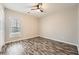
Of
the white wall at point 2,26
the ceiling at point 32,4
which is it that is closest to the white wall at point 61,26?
the ceiling at point 32,4

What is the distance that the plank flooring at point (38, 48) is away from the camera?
5.47 ft

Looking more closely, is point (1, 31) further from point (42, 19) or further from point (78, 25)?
point (78, 25)

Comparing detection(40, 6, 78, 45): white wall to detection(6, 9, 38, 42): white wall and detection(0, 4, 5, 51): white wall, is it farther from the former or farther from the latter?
detection(0, 4, 5, 51): white wall

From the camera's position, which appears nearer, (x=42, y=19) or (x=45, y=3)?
(x=45, y=3)

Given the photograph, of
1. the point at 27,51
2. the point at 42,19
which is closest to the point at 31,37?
the point at 27,51

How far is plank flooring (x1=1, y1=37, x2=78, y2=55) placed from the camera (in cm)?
167

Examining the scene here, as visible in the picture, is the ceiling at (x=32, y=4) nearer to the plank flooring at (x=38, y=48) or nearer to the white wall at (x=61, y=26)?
the white wall at (x=61, y=26)

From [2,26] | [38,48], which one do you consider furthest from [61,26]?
[2,26]

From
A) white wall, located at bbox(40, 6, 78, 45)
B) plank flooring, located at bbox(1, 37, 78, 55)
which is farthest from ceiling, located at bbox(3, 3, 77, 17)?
plank flooring, located at bbox(1, 37, 78, 55)

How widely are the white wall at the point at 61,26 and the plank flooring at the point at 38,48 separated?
109mm

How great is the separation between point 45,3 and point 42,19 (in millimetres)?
313

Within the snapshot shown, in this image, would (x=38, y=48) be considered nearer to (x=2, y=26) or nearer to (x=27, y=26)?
(x=27, y=26)

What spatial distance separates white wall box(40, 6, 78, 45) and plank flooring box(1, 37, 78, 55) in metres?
0.11

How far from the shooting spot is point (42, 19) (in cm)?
181
